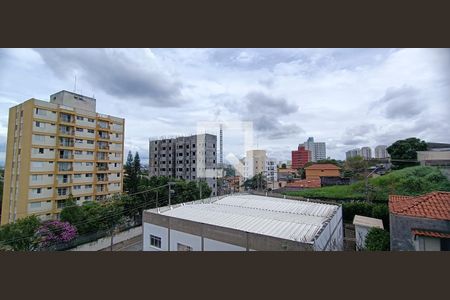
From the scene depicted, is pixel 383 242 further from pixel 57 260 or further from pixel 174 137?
pixel 174 137

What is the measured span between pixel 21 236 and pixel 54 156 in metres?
4.35

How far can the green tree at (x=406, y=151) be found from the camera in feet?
21.9

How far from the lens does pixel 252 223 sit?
3000 millimetres

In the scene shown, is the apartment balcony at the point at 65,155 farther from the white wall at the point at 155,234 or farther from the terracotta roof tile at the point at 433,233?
the terracotta roof tile at the point at 433,233

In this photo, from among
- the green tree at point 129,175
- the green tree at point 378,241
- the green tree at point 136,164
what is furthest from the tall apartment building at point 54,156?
the green tree at point 378,241

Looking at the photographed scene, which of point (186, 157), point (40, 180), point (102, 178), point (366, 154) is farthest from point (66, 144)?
point (366, 154)

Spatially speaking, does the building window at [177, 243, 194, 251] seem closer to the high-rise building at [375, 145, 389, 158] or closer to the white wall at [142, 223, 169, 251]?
the white wall at [142, 223, 169, 251]

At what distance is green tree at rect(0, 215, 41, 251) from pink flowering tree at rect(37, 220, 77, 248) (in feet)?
0.45

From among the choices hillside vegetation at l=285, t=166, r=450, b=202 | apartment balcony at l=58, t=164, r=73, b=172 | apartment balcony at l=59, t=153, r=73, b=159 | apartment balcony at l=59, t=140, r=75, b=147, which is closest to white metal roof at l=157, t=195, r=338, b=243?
hillside vegetation at l=285, t=166, r=450, b=202

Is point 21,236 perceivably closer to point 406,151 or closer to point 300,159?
point 406,151

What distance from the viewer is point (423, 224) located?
78.5 inches

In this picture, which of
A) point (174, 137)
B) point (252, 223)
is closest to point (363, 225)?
point (252, 223)

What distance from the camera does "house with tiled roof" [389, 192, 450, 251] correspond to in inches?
75.2

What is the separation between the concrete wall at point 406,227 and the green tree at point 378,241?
30 cm
